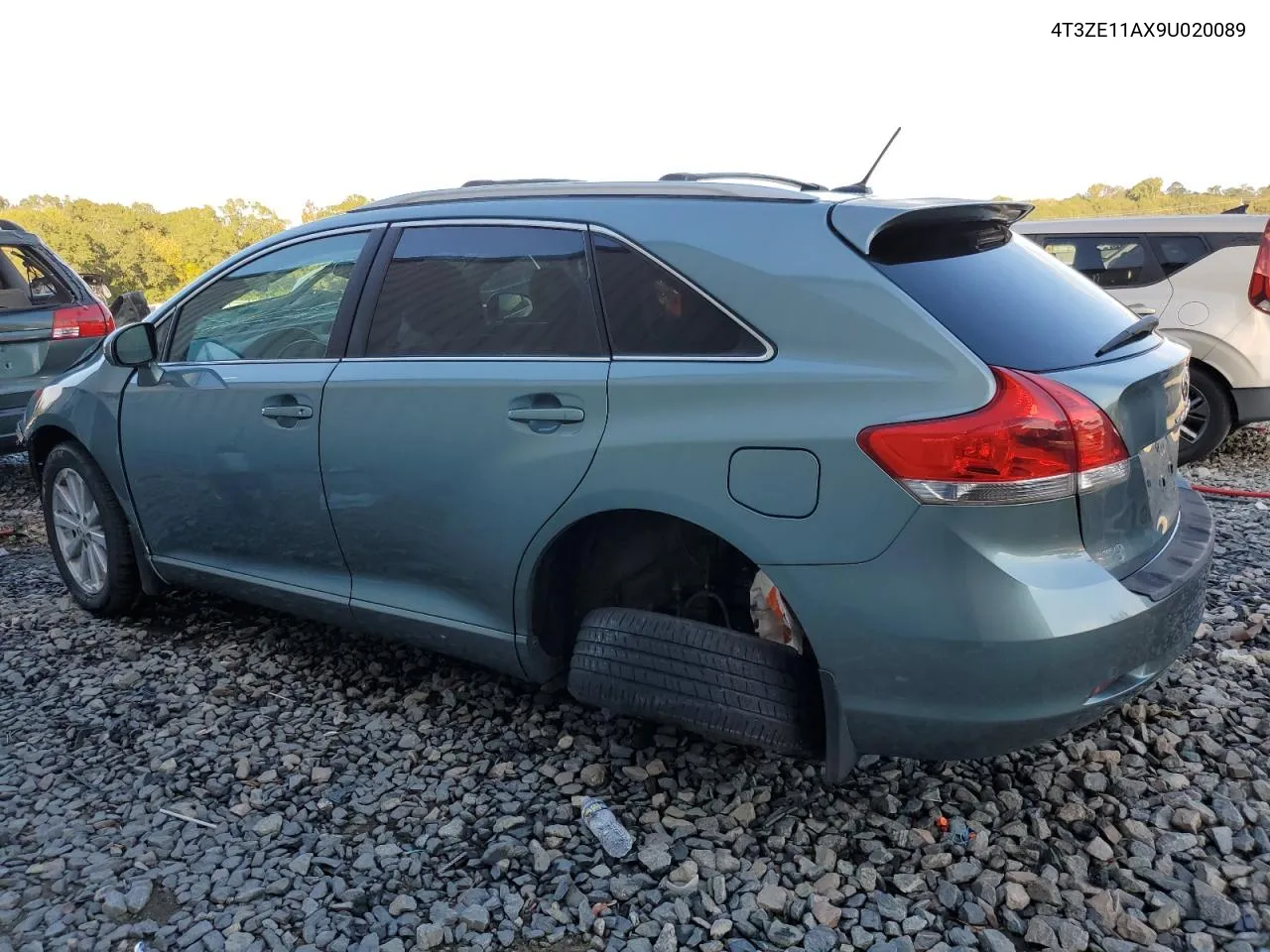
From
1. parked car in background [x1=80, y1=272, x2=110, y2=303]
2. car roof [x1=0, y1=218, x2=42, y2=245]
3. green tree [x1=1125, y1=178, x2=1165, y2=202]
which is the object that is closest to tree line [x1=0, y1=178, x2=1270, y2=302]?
green tree [x1=1125, y1=178, x2=1165, y2=202]

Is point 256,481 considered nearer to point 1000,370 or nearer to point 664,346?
point 664,346

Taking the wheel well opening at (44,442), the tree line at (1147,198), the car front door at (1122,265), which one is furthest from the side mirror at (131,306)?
the tree line at (1147,198)

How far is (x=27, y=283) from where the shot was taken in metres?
6.45

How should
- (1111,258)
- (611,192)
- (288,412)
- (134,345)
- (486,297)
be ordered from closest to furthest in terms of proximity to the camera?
(611,192) < (486,297) < (288,412) < (134,345) < (1111,258)

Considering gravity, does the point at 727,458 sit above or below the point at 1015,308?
below

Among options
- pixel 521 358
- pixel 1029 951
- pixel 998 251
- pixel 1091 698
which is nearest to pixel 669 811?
pixel 1029 951

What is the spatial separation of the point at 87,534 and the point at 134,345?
1.02m

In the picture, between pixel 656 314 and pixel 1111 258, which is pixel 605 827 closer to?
pixel 656 314

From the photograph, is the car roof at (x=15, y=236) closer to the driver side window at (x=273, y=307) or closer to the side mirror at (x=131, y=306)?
the driver side window at (x=273, y=307)

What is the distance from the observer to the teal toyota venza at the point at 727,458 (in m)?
2.10

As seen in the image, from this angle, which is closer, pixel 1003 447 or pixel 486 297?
pixel 1003 447

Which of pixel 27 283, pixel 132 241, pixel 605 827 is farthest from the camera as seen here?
pixel 132 241

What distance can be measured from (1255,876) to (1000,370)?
53.6 inches

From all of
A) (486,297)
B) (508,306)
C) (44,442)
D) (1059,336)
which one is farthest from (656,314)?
(44,442)
